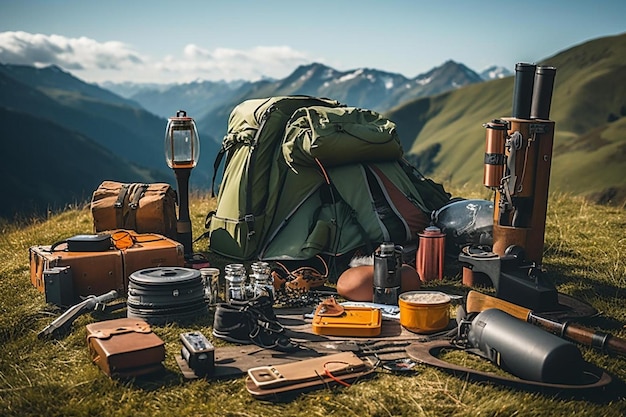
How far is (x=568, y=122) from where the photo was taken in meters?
132

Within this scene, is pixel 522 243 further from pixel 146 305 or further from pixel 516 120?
pixel 146 305

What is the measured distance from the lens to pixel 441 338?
5.71m

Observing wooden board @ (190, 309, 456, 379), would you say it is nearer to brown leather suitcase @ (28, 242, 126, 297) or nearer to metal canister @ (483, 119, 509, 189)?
metal canister @ (483, 119, 509, 189)

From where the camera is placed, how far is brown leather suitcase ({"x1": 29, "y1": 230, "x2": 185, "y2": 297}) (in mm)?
6836

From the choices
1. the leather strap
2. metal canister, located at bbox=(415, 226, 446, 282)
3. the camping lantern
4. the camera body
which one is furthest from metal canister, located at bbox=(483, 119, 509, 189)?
the leather strap

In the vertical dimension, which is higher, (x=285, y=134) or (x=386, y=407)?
(x=285, y=134)

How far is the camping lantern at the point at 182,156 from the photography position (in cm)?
825

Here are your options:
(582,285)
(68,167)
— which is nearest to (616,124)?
(68,167)

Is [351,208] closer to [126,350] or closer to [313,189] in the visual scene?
[313,189]

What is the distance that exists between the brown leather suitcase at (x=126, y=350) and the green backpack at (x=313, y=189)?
3.12 metres

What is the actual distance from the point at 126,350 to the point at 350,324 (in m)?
2.12

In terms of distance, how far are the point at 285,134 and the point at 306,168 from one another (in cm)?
63

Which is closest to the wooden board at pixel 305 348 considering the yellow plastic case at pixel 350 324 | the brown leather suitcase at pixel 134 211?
the yellow plastic case at pixel 350 324

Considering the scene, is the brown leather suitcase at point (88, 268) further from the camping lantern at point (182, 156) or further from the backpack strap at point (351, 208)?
the backpack strap at point (351, 208)
